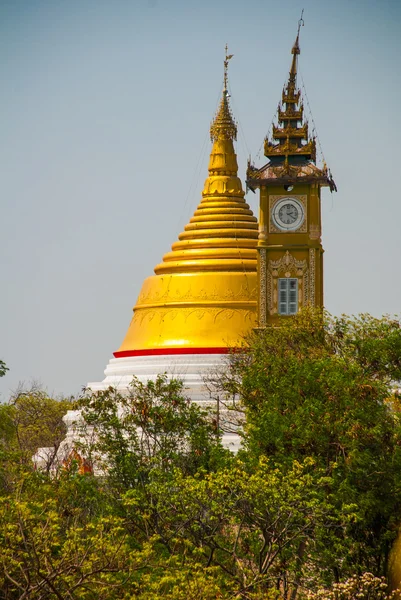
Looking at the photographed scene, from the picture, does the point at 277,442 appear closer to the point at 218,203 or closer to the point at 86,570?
the point at 86,570

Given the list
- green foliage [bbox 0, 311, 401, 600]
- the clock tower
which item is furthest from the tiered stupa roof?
green foliage [bbox 0, 311, 401, 600]

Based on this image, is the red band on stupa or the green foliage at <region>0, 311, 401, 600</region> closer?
the green foliage at <region>0, 311, 401, 600</region>

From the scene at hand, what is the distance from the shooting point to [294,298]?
178 ft

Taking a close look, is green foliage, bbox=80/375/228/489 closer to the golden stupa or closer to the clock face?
the clock face

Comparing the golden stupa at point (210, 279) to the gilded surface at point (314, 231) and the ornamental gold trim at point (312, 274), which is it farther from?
the gilded surface at point (314, 231)

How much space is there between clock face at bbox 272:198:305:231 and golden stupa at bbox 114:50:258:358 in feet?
16.4

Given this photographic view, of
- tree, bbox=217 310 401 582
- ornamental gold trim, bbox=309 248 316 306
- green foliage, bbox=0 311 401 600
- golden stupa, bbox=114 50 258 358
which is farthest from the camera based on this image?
golden stupa, bbox=114 50 258 358

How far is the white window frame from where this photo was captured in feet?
178

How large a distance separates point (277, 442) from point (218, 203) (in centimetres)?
3156

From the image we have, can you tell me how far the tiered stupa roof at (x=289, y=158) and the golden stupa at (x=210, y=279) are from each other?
21.3 feet

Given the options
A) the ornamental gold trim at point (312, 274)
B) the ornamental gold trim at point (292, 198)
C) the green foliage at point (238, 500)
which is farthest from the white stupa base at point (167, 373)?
the green foliage at point (238, 500)

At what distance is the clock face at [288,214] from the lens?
179ft

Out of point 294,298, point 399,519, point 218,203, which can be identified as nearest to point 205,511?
point 399,519

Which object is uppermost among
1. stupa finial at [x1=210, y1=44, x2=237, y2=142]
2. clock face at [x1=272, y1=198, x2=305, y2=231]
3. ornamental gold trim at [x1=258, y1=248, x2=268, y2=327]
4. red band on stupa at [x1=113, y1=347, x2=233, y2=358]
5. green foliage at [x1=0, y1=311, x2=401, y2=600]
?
stupa finial at [x1=210, y1=44, x2=237, y2=142]
